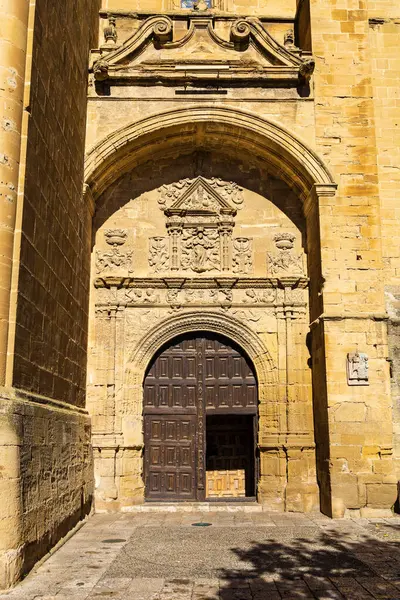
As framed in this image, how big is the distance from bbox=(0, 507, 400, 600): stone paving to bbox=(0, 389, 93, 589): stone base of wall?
0.72 feet

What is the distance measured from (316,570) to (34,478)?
9.25 feet

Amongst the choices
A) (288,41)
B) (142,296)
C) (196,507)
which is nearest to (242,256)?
(142,296)

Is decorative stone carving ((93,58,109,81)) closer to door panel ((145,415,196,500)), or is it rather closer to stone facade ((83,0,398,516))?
stone facade ((83,0,398,516))

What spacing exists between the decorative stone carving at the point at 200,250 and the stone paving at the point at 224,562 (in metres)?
4.07

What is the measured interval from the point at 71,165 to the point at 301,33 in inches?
199

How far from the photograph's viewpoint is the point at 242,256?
10.3m

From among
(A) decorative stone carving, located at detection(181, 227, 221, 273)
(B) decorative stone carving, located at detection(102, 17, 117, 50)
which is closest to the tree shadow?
(A) decorative stone carving, located at detection(181, 227, 221, 273)

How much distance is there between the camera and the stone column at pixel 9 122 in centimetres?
555

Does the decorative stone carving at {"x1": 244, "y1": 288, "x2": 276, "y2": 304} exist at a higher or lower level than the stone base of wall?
higher

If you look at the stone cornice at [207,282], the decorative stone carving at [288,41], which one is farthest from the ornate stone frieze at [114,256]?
the decorative stone carving at [288,41]

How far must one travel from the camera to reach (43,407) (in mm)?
6398

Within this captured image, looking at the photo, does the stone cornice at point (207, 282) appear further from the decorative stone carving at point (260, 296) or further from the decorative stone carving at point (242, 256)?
the decorative stone carving at point (242, 256)

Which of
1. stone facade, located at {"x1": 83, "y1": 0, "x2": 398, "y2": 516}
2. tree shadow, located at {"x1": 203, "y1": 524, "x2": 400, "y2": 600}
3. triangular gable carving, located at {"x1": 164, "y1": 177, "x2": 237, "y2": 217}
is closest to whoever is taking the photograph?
tree shadow, located at {"x1": 203, "y1": 524, "x2": 400, "y2": 600}

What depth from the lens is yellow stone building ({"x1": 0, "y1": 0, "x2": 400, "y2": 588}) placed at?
347 inches
